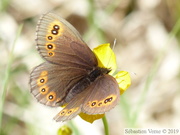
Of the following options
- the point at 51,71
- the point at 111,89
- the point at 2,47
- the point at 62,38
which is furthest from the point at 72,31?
the point at 2,47

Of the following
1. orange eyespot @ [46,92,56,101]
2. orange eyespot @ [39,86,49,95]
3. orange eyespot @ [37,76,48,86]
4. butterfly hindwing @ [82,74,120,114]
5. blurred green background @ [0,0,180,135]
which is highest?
butterfly hindwing @ [82,74,120,114]

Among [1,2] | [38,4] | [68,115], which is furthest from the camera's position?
[38,4]

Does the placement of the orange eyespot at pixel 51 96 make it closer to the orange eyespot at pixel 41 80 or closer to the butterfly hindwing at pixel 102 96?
the orange eyespot at pixel 41 80

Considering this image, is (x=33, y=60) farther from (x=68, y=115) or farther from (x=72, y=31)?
(x=68, y=115)

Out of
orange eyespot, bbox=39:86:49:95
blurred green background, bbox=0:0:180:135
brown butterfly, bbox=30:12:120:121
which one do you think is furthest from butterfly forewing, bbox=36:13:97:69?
blurred green background, bbox=0:0:180:135

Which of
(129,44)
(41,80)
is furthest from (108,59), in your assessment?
(129,44)

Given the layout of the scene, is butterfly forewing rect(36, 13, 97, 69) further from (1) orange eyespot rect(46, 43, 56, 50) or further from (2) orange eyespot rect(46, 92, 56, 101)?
(2) orange eyespot rect(46, 92, 56, 101)

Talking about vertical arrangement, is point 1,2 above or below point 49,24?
below
